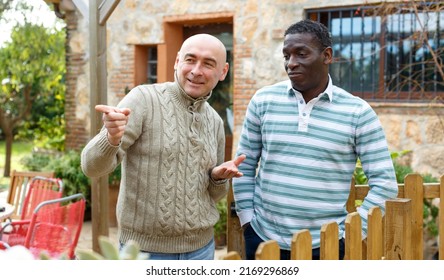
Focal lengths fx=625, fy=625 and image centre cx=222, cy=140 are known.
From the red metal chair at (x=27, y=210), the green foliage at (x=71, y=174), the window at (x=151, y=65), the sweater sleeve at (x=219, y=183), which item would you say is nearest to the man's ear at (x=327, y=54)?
the sweater sleeve at (x=219, y=183)

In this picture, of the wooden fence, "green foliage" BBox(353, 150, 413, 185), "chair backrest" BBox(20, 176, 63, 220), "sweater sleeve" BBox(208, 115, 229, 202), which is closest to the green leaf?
the wooden fence

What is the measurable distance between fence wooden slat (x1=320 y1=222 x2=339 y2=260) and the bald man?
0.43 m

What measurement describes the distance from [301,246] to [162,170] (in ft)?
1.98

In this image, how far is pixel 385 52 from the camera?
601 cm

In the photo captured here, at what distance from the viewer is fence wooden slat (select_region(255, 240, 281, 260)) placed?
1490 mm

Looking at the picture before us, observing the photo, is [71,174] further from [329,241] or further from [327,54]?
[329,241]

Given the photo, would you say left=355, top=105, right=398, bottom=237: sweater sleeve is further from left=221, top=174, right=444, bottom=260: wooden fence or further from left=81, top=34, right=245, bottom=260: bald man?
left=81, top=34, right=245, bottom=260: bald man

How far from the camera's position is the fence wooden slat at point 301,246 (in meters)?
1.63

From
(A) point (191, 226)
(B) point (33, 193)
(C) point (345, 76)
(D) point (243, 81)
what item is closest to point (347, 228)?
(A) point (191, 226)

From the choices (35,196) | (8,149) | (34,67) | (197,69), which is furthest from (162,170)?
(8,149)
